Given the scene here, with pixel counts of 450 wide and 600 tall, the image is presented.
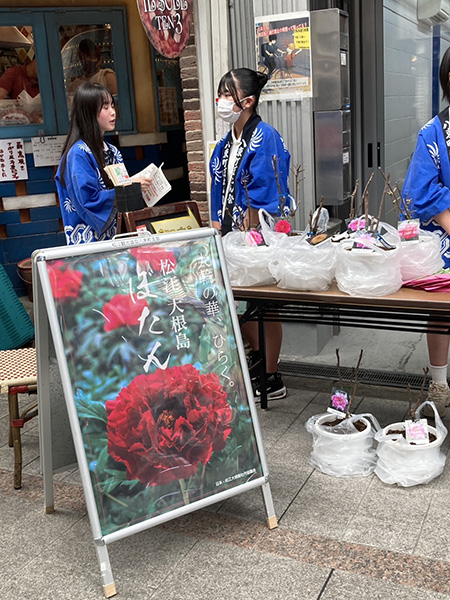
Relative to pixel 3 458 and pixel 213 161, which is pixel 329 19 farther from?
pixel 3 458

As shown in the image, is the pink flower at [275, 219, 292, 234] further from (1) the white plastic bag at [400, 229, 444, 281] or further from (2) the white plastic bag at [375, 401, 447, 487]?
(2) the white plastic bag at [375, 401, 447, 487]

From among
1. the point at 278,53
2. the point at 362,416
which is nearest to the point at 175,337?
the point at 362,416

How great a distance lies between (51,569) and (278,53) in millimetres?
3675

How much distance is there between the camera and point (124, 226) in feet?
14.7

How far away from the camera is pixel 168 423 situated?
2.87 m

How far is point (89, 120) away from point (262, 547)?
2.82 meters

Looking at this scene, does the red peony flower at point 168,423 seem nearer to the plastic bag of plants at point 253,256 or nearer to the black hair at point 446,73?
the plastic bag of plants at point 253,256

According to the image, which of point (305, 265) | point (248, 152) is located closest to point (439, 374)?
point (305, 265)

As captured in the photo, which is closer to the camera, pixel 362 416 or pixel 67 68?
pixel 362 416

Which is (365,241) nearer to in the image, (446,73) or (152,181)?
(446,73)

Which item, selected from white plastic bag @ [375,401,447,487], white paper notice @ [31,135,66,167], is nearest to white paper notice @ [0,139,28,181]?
white paper notice @ [31,135,66,167]

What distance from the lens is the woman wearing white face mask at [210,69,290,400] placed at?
419 centimetres

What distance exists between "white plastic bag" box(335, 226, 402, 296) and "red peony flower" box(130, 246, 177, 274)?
0.99 meters

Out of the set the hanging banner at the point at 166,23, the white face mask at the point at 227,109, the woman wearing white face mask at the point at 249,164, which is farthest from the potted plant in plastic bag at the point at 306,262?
the hanging banner at the point at 166,23
